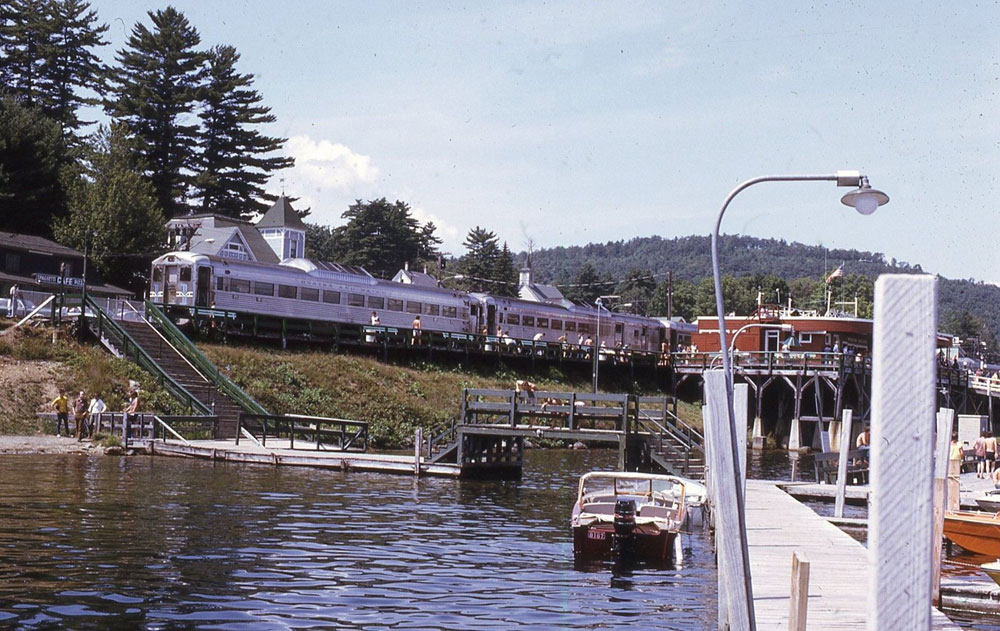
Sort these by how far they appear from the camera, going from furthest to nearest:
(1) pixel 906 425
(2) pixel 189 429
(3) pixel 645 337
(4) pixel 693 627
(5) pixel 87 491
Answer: (3) pixel 645 337, (2) pixel 189 429, (5) pixel 87 491, (4) pixel 693 627, (1) pixel 906 425

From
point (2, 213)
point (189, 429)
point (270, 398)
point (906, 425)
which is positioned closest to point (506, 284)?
point (2, 213)

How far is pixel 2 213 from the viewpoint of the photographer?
71.8m

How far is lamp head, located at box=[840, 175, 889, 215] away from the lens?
12.0 meters

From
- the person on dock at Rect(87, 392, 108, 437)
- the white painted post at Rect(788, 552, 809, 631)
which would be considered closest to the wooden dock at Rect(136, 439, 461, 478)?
the person on dock at Rect(87, 392, 108, 437)

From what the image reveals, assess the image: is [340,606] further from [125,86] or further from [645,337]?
[125,86]

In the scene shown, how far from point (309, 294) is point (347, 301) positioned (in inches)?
109

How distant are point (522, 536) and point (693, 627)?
8.25 metres

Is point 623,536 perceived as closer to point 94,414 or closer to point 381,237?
point 94,414

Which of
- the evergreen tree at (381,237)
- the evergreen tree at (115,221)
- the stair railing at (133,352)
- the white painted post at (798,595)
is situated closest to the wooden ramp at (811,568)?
the white painted post at (798,595)

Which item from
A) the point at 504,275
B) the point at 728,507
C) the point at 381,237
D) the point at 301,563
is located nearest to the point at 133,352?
the point at 301,563

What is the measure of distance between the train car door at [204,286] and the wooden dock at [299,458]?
19.5 m

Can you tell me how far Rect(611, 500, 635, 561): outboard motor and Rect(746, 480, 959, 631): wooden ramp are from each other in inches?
82.2

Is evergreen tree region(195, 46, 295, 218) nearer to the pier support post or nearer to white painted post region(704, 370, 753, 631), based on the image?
the pier support post

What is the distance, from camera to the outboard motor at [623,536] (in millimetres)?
19562
